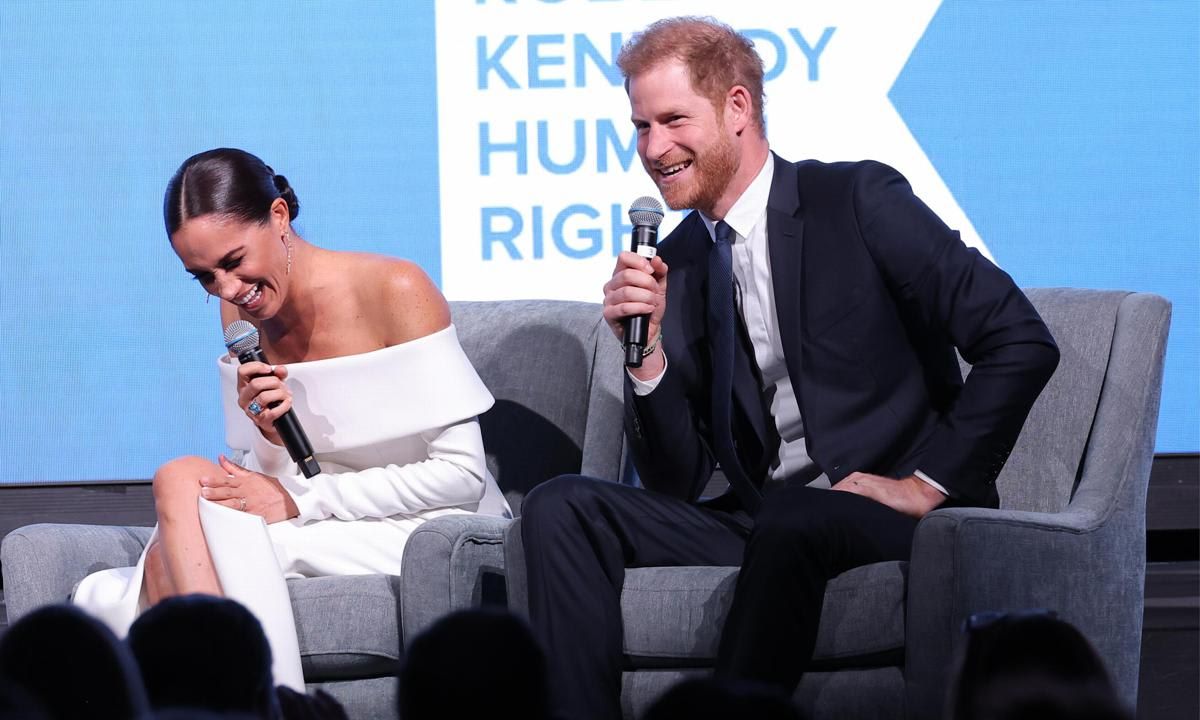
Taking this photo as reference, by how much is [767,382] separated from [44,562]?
1.36 m

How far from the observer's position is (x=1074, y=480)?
252cm

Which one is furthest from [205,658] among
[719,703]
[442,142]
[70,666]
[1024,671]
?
[442,142]

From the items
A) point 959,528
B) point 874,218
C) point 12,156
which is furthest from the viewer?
point 12,156

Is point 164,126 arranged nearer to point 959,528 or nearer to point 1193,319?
point 959,528

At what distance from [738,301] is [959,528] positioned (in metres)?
0.69

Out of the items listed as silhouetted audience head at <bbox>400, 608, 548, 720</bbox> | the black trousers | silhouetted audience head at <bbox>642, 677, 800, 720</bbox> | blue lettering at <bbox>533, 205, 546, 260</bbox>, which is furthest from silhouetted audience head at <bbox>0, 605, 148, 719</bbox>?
blue lettering at <bbox>533, 205, 546, 260</bbox>

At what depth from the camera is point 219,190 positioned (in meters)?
2.60

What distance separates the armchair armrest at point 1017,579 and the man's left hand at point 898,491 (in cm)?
15

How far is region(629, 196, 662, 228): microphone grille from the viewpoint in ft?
7.32

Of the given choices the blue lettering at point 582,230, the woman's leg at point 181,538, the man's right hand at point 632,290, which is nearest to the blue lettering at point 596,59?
the blue lettering at point 582,230

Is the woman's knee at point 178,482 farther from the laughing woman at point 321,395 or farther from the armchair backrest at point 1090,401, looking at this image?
the armchair backrest at point 1090,401

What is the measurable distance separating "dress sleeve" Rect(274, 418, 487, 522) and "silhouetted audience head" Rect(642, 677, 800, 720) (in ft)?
5.68

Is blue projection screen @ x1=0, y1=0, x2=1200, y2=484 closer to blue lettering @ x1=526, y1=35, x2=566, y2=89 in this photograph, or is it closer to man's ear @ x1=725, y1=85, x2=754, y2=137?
blue lettering @ x1=526, y1=35, x2=566, y2=89

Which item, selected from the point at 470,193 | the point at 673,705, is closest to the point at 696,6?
the point at 470,193
